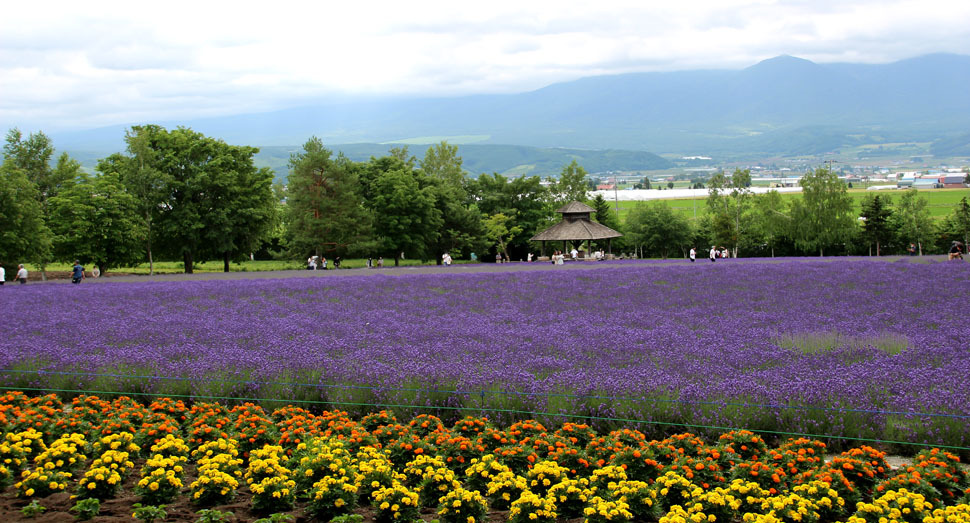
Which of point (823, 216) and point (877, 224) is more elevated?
point (823, 216)

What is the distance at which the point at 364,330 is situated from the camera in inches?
629

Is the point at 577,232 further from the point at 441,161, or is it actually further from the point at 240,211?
the point at 441,161

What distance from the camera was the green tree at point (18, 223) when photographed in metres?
42.6

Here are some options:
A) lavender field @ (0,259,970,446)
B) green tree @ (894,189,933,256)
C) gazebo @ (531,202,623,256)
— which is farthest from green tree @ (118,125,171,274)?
green tree @ (894,189,933,256)

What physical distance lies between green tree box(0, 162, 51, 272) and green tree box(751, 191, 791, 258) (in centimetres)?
6428

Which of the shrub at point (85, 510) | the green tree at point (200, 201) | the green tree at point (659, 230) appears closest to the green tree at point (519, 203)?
the green tree at point (659, 230)

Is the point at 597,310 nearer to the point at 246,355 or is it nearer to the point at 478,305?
the point at 478,305

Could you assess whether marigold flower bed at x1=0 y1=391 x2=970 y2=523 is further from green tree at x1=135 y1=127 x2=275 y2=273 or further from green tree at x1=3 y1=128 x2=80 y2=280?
green tree at x1=3 y1=128 x2=80 y2=280

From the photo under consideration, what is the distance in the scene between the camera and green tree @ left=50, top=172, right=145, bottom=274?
44.5 metres

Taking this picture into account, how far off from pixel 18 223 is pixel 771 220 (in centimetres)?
7137

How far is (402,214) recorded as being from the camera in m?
59.5

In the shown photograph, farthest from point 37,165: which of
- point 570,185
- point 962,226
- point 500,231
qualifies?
point 962,226

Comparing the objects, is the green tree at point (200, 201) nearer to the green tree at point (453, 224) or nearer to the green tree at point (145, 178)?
the green tree at point (145, 178)

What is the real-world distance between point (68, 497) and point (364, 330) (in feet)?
29.6
